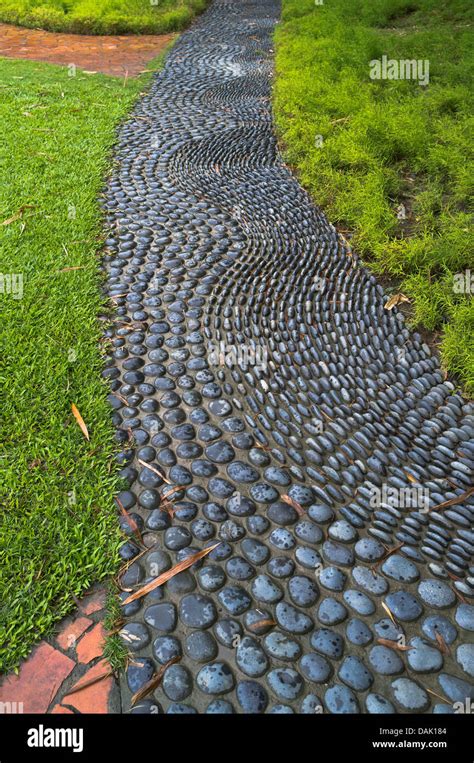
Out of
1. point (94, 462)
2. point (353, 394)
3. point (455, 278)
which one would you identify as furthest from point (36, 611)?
point (455, 278)

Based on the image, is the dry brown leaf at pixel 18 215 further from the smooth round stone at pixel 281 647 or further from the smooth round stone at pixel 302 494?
the smooth round stone at pixel 281 647

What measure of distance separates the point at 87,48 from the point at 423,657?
9.43 metres

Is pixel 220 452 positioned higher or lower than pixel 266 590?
higher

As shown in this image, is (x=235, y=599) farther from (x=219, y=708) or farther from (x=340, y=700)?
(x=340, y=700)

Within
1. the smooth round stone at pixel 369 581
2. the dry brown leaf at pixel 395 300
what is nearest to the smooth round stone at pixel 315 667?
the smooth round stone at pixel 369 581

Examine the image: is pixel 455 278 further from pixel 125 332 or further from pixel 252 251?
pixel 125 332

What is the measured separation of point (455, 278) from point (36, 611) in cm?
312

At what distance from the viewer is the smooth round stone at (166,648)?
1880mm

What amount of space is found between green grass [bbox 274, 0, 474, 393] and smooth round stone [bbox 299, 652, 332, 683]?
177cm

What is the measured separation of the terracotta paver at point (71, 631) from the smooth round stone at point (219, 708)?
20.0 inches

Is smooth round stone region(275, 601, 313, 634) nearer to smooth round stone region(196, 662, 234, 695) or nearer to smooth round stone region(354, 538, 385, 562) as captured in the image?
smooth round stone region(196, 662, 234, 695)

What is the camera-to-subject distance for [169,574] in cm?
210

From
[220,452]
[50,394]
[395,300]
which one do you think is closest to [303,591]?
[220,452]

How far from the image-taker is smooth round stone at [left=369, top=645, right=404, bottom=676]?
1871 mm
